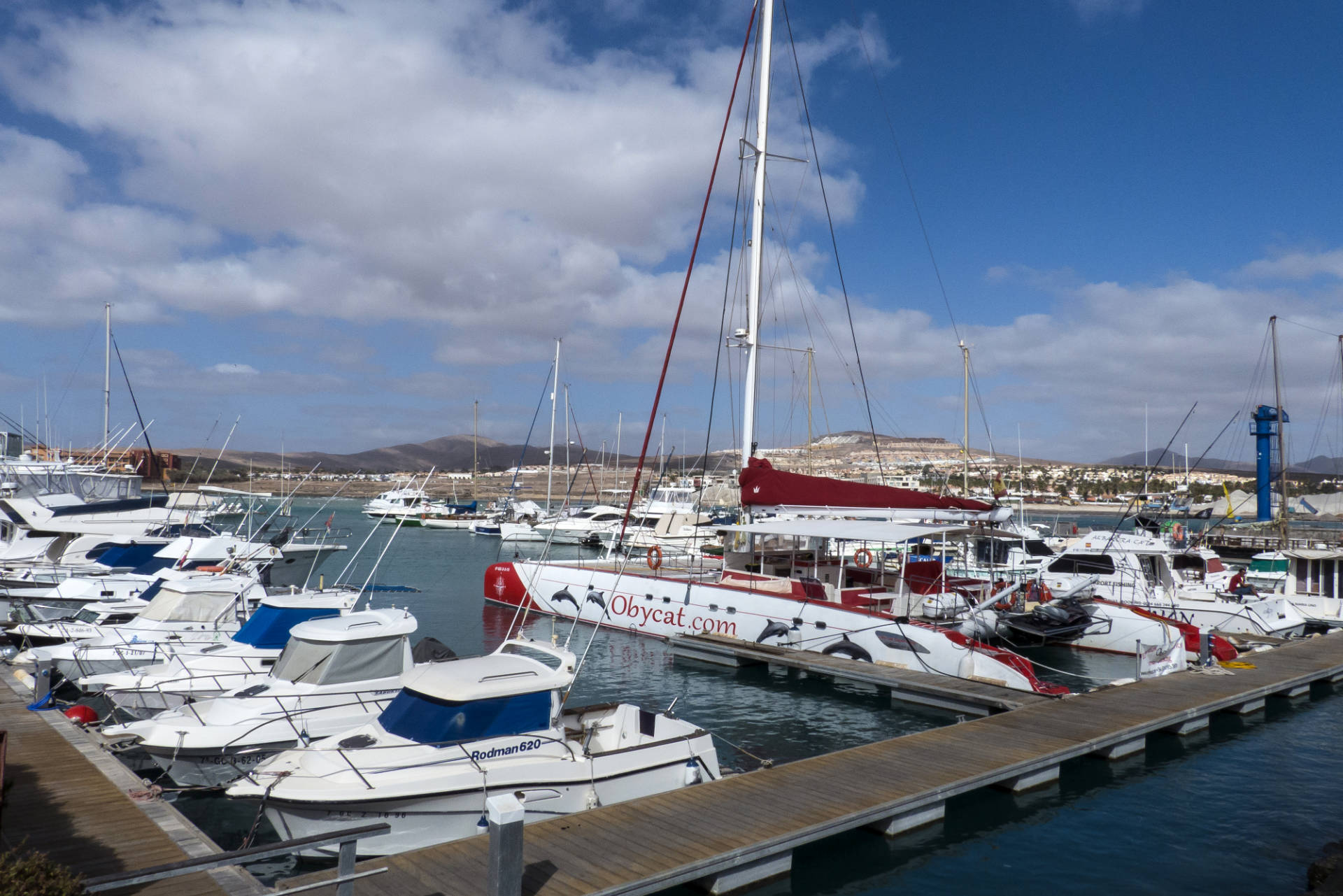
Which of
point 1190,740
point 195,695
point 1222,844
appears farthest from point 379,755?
point 1190,740

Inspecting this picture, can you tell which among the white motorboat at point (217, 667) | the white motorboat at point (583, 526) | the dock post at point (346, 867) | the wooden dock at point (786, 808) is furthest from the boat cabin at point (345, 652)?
the white motorboat at point (583, 526)

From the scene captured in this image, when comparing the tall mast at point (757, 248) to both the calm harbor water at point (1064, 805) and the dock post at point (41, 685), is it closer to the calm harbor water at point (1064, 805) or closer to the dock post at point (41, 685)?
the calm harbor water at point (1064, 805)

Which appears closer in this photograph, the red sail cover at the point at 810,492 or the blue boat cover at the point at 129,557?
the red sail cover at the point at 810,492

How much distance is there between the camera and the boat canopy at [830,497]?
2256 cm

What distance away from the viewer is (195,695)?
50.5 ft

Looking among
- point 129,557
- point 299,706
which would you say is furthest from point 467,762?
point 129,557

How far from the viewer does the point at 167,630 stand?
19.0 meters

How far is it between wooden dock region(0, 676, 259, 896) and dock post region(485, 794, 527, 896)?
6.89 feet

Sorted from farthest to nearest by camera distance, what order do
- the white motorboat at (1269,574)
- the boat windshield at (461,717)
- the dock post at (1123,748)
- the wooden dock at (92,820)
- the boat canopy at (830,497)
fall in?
the white motorboat at (1269,574) < the boat canopy at (830,497) < the dock post at (1123,748) < the boat windshield at (461,717) < the wooden dock at (92,820)

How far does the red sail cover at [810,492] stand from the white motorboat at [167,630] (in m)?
12.7

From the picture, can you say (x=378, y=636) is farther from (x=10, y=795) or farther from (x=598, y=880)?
(x=598, y=880)

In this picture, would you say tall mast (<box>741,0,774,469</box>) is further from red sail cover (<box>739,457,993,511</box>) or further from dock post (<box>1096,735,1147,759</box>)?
dock post (<box>1096,735,1147,759</box>)

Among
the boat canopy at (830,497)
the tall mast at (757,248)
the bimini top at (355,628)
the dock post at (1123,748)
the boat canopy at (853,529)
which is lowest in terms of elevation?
the dock post at (1123,748)

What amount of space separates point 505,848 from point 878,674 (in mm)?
13407
